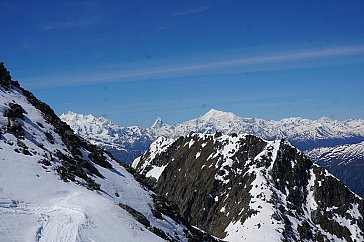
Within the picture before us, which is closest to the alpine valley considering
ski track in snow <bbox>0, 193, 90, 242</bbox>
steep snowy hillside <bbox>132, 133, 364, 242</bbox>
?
ski track in snow <bbox>0, 193, 90, 242</bbox>

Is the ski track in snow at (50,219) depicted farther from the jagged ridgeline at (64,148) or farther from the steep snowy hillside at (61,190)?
the jagged ridgeline at (64,148)

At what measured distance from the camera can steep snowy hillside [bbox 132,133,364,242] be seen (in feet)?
Result: 417

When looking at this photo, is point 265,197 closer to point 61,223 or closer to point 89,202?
point 89,202

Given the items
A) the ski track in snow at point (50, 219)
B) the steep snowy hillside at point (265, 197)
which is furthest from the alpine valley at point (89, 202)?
the steep snowy hillside at point (265, 197)

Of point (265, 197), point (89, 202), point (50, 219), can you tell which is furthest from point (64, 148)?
point (265, 197)

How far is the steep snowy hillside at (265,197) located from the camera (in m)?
127

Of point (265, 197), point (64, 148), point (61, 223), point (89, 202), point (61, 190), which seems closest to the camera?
point (61, 223)

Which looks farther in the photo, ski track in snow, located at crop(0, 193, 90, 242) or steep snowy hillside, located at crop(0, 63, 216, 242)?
steep snowy hillside, located at crop(0, 63, 216, 242)

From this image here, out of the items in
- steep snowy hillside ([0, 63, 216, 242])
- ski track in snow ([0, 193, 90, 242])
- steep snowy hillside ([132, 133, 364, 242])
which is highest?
steep snowy hillside ([132, 133, 364, 242])

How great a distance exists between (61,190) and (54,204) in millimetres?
3285

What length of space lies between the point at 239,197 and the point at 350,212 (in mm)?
41514

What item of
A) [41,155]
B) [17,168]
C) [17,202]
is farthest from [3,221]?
[41,155]

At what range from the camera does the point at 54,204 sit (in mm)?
34469

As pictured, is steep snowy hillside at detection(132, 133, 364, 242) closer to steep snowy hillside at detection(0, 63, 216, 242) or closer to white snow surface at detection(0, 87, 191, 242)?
steep snowy hillside at detection(0, 63, 216, 242)
